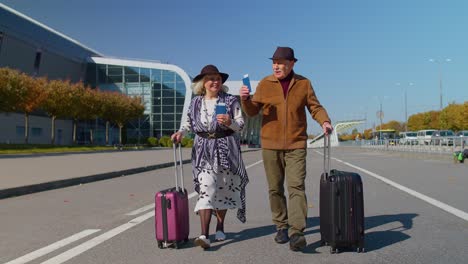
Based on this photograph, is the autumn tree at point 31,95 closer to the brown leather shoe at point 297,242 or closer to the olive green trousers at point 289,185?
the olive green trousers at point 289,185

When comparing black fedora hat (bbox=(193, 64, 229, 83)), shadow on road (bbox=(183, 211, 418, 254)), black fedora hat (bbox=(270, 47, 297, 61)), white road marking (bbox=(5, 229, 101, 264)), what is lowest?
white road marking (bbox=(5, 229, 101, 264))

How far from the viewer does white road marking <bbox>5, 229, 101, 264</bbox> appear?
459 centimetres

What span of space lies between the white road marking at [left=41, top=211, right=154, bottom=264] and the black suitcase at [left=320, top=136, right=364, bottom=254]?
2426mm

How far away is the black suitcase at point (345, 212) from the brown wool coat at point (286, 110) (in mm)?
584

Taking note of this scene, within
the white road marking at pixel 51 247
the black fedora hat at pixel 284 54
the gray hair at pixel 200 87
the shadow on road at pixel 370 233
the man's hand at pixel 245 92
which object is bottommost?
the white road marking at pixel 51 247

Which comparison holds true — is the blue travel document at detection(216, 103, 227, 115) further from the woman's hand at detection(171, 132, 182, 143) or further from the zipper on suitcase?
the zipper on suitcase

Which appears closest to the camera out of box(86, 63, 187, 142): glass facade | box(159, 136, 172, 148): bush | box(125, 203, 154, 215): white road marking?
box(125, 203, 154, 215): white road marking

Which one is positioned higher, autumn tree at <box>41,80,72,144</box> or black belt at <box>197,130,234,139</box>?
autumn tree at <box>41,80,72,144</box>

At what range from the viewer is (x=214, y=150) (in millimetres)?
4938

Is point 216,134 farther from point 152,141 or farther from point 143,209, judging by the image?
point 152,141


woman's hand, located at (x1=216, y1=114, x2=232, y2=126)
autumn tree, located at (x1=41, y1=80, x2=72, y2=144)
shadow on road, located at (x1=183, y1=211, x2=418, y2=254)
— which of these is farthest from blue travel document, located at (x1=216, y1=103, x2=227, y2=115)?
autumn tree, located at (x1=41, y1=80, x2=72, y2=144)

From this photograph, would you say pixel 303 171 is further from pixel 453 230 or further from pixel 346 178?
pixel 453 230

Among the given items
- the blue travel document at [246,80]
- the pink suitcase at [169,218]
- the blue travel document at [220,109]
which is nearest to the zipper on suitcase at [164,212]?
the pink suitcase at [169,218]

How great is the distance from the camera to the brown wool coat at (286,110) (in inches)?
194
